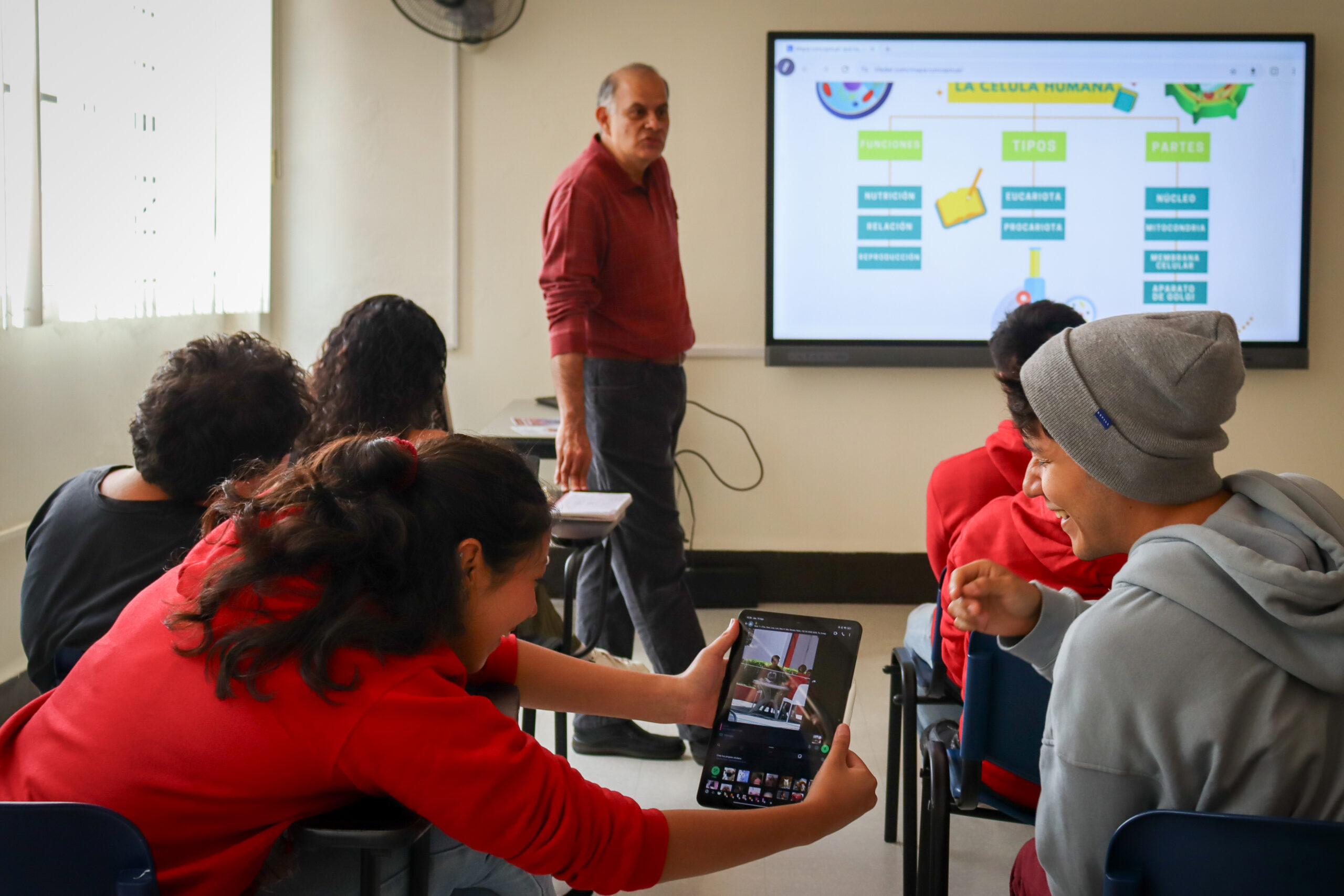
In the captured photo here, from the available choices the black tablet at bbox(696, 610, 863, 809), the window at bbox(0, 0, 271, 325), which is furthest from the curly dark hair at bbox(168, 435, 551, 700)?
the window at bbox(0, 0, 271, 325)

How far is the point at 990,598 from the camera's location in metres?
1.21

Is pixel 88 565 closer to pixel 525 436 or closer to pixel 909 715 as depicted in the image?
pixel 909 715

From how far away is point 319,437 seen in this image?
188 cm

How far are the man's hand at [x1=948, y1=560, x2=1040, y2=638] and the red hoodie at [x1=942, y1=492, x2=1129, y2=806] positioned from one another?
0.21 metres

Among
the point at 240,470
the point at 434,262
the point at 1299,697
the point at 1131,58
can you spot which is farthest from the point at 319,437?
the point at 1131,58

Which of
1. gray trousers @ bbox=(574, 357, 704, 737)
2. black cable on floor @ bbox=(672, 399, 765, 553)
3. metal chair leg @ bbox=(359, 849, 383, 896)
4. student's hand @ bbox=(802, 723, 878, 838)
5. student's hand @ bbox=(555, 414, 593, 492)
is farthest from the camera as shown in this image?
black cable on floor @ bbox=(672, 399, 765, 553)

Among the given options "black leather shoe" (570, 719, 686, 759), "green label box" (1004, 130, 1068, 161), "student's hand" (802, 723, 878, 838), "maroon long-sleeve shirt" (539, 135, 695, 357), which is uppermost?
"green label box" (1004, 130, 1068, 161)

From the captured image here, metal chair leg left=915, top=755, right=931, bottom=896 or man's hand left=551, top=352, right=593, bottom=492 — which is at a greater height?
man's hand left=551, top=352, right=593, bottom=492

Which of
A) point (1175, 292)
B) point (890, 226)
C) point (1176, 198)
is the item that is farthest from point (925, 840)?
point (1176, 198)

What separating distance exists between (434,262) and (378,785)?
314cm

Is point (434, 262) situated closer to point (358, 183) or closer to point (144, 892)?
point (358, 183)

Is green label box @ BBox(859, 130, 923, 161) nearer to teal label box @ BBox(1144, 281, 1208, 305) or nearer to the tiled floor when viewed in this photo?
teal label box @ BBox(1144, 281, 1208, 305)

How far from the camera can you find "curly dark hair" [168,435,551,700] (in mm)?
875

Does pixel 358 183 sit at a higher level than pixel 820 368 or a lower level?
higher
